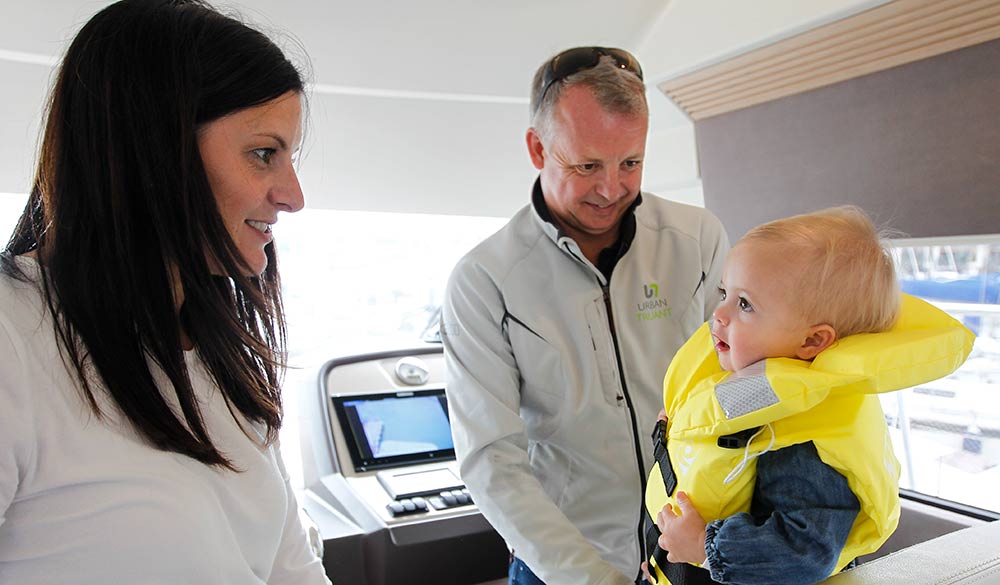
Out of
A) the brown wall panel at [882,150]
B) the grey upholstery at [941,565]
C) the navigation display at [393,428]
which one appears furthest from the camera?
the navigation display at [393,428]

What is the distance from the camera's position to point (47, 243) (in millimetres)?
896

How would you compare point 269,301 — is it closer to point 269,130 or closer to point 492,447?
point 269,130

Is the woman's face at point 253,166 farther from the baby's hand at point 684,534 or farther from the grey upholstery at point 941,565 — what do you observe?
the grey upholstery at point 941,565

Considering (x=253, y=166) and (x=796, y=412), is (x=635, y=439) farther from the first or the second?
(x=253, y=166)

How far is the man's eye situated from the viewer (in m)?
1.00

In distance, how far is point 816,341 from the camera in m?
1.15

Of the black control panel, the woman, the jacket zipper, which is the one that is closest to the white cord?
the jacket zipper

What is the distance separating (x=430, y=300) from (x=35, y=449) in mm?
2411

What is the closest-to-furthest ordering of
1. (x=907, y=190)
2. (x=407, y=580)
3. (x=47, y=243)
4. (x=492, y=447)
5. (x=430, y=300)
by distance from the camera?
(x=47, y=243) < (x=492, y=447) < (x=907, y=190) < (x=407, y=580) < (x=430, y=300)

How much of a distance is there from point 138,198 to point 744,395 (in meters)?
0.81

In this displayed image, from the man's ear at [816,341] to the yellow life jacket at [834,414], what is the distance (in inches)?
1.3

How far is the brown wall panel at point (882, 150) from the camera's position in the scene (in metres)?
1.43

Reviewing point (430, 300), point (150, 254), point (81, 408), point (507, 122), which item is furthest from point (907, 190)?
point (430, 300)

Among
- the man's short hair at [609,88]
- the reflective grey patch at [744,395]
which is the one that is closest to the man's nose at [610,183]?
the man's short hair at [609,88]
